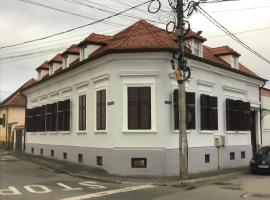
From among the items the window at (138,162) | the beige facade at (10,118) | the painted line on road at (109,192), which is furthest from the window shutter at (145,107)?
the beige facade at (10,118)

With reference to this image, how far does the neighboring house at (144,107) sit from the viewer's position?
2128cm

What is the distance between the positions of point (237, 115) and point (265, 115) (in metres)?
6.46

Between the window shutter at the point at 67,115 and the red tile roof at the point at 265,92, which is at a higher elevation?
the red tile roof at the point at 265,92

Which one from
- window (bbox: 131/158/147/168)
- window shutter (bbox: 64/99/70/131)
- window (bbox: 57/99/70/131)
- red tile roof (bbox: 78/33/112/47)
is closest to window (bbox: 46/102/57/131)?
window (bbox: 57/99/70/131)

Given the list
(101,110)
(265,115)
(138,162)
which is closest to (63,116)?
(101,110)

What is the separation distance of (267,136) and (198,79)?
1193 cm

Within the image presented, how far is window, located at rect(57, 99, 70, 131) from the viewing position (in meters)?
27.4

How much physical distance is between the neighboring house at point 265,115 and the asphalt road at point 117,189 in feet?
40.2

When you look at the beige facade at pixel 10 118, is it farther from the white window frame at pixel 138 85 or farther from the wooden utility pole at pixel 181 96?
the wooden utility pole at pixel 181 96

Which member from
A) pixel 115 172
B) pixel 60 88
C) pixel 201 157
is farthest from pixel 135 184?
pixel 60 88

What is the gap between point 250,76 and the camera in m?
29.6

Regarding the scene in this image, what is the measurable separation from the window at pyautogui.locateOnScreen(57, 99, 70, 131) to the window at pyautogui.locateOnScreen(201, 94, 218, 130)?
8.05m

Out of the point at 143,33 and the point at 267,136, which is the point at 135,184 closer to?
the point at 143,33

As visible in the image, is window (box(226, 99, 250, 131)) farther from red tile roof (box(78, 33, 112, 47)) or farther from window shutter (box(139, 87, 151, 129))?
red tile roof (box(78, 33, 112, 47))
